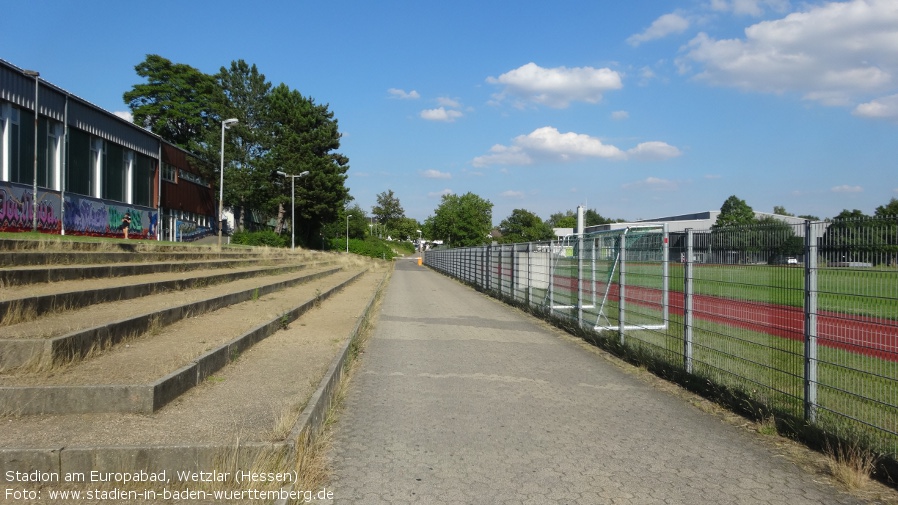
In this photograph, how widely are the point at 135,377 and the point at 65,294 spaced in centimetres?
331

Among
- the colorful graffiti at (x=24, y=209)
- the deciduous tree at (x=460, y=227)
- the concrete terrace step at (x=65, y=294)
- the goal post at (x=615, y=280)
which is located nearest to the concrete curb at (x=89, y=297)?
the concrete terrace step at (x=65, y=294)

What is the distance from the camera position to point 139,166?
3891 centimetres

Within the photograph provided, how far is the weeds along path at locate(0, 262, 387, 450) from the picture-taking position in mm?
4727

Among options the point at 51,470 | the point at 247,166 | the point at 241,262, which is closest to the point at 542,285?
the point at 241,262

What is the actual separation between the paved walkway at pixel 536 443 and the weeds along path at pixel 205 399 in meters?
0.64

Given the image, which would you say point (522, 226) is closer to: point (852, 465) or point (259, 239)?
point (259, 239)

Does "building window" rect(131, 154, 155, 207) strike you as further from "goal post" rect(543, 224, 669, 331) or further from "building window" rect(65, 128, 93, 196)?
"goal post" rect(543, 224, 669, 331)

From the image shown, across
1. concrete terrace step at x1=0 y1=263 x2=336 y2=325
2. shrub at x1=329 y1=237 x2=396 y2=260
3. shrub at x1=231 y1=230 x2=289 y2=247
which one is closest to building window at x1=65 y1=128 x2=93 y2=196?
concrete terrace step at x1=0 y1=263 x2=336 y2=325

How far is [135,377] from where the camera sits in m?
5.87

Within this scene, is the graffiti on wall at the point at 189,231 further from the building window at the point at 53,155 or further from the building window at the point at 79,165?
the building window at the point at 53,155

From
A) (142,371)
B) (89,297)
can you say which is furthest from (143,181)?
(142,371)

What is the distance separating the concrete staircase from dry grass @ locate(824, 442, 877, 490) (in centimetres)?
399

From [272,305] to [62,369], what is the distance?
747 centimetres

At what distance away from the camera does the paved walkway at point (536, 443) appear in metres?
4.44
